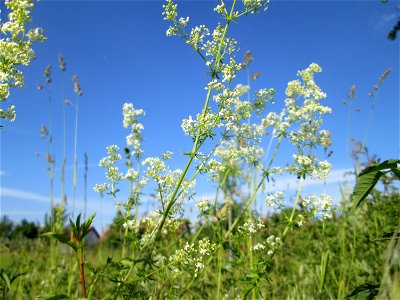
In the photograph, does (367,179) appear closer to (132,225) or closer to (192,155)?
(192,155)

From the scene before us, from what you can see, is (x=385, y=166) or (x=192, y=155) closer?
(x=385, y=166)

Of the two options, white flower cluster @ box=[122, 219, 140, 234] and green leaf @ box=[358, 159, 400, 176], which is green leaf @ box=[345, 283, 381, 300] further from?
white flower cluster @ box=[122, 219, 140, 234]

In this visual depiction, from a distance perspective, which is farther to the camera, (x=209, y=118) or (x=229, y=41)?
(x=229, y=41)

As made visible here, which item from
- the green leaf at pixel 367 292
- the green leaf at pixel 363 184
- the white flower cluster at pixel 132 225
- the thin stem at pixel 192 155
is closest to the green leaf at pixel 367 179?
the green leaf at pixel 363 184

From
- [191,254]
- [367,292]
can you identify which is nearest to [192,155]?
[191,254]

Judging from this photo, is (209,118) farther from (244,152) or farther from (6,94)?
(6,94)

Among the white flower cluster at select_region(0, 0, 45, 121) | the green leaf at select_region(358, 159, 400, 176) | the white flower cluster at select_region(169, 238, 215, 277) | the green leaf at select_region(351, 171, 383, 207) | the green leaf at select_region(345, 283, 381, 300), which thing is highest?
the white flower cluster at select_region(0, 0, 45, 121)

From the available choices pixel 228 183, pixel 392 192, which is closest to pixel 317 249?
pixel 392 192

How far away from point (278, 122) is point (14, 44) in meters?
2.46

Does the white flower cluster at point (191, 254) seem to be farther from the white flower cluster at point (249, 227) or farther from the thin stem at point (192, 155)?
the white flower cluster at point (249, 227)

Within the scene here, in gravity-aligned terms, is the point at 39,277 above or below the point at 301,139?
below

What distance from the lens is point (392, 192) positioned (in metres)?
5.25

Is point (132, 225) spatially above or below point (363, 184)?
below

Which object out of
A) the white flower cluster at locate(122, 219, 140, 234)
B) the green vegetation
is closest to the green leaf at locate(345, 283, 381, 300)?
the green vegetation
